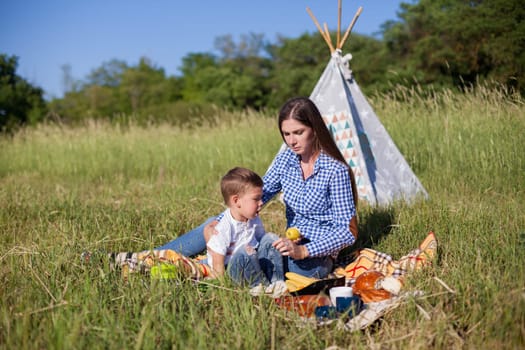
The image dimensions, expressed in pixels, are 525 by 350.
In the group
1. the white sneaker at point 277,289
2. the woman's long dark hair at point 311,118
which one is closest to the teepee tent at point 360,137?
the woman's long dark hair at point 311,118

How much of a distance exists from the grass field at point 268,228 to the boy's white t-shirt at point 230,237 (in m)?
0.32

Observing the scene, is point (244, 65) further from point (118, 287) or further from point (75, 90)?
point (118, 287)

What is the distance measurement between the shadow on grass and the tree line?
7.17 feet

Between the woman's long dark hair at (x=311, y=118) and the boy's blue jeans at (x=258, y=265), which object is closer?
the boy's blue jeans at (x=258, y=265)

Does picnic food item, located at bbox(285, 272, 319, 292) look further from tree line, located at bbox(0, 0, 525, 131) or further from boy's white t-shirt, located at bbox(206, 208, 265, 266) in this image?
tree line, located at bbox(0, 0, 525, 131)

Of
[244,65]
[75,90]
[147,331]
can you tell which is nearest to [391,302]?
[147,331]

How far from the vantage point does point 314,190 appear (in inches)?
125

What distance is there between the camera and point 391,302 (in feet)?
7.93

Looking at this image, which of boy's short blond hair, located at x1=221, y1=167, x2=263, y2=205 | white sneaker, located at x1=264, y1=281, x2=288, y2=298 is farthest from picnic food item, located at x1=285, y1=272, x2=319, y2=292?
boy's short blond hair, located at x1=221, y1=167, x2=263, y2=205

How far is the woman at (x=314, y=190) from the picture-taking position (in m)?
3.05

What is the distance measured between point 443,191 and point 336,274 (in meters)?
2.20

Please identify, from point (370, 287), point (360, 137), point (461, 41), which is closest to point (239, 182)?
point (370, 287)

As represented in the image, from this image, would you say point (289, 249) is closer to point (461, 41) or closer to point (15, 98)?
point (461, 41)

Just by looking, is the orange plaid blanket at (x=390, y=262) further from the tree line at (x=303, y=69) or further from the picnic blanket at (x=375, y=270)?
the tree line at (x=303, y=69)
